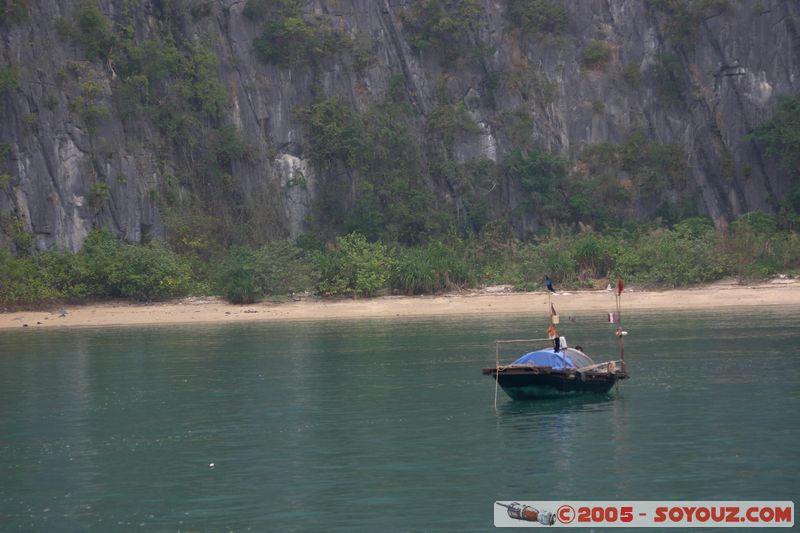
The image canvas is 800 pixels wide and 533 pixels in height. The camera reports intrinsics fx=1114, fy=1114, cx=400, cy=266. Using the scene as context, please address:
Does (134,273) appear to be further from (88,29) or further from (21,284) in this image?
(88,29)

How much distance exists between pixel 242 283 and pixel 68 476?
28.6m

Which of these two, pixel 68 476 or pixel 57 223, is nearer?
pixel 68 476

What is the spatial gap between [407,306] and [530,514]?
102 feet

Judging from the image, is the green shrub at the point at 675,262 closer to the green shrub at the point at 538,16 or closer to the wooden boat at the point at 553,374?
the green shrub at the point at 538,16

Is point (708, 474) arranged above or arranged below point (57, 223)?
below

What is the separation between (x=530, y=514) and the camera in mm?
13953

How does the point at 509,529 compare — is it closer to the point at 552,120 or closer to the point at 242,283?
the point at 242,283

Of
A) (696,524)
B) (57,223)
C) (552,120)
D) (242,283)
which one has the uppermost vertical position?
(552,120)

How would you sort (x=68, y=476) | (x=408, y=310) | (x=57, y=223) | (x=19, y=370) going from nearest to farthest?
(x=68, y=476), (x=19, y=370), (x=408, y=310), (x=57, y=223)

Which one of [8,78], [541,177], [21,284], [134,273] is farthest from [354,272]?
[8,78]

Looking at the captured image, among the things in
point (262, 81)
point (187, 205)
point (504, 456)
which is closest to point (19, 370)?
point (504, 456)

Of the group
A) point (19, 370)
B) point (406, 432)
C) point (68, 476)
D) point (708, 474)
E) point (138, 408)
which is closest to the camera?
point (708, 474)

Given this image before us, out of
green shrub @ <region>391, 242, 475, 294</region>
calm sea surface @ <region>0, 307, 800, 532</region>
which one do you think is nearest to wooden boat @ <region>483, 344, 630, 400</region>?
calm sea surface @ <region>0, 307, 800, 532</region>

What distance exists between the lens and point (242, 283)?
4578cm
